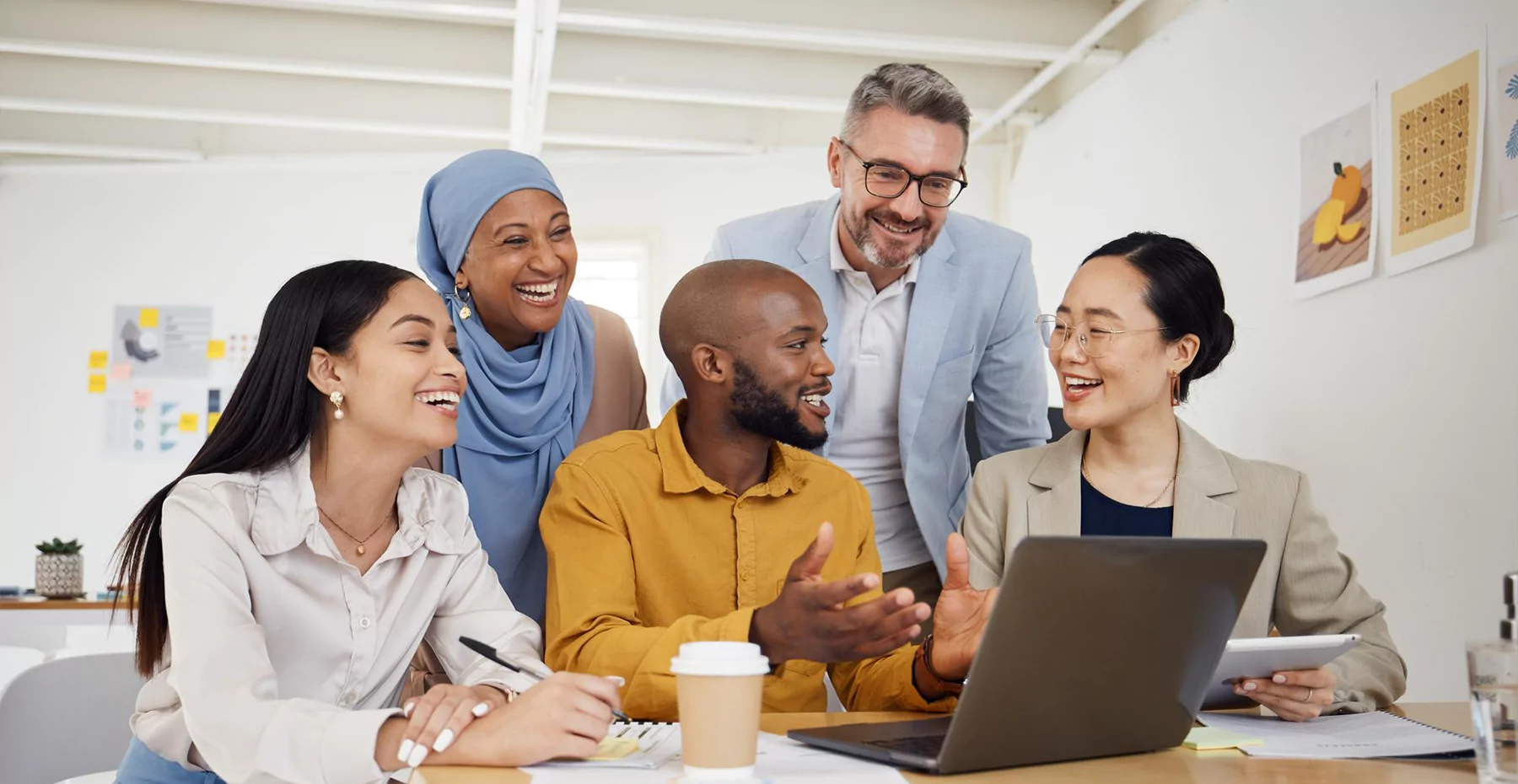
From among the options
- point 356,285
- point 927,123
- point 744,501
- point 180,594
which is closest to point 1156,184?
point 927,123

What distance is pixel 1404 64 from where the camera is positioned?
135 inches

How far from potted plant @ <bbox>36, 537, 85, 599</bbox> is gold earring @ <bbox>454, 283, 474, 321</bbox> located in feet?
9.76

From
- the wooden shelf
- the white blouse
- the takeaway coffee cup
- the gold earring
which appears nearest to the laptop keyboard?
the takeaway coffee cup

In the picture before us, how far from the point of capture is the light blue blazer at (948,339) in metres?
2.52

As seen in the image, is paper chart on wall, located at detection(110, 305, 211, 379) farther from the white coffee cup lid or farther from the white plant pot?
the white coffee cup lid

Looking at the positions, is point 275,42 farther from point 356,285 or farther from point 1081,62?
point 356,285

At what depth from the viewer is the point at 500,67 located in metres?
5.88

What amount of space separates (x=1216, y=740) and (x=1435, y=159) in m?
2.51

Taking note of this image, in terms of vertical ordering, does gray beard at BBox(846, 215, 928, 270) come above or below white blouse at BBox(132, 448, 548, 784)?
above

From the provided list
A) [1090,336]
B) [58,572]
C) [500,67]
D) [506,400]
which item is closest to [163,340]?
[500,67]

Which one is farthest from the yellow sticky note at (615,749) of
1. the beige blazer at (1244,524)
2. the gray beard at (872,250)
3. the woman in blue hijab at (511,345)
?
the gray beard at (872,250)

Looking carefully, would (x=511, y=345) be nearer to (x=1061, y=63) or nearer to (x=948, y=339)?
(x=948, y=339)

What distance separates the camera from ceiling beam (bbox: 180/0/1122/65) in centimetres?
502

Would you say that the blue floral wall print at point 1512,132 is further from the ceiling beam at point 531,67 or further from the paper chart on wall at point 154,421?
the paper chart on wall at point 154,421
